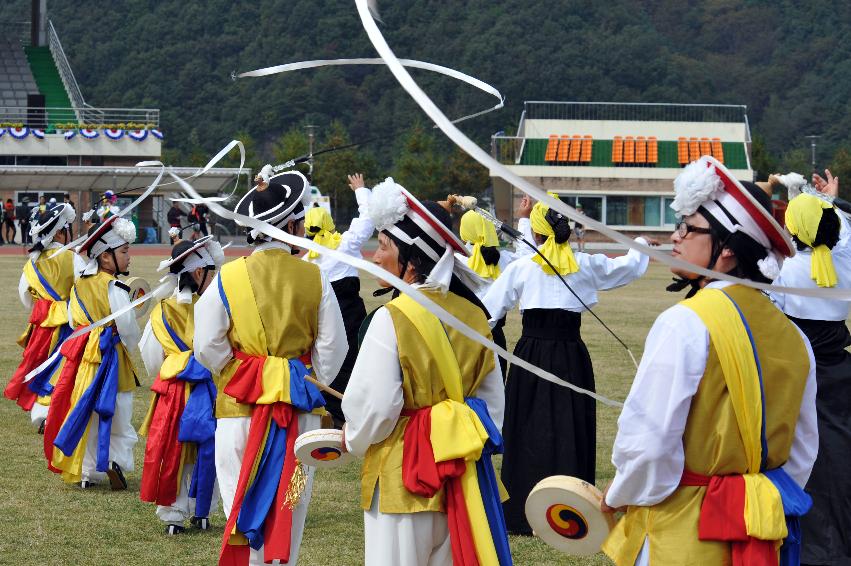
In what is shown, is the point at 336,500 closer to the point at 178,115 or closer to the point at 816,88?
the point at 178,115

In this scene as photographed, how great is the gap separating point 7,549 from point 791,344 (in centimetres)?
423

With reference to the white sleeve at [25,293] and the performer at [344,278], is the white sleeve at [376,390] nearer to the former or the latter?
the performer at [344,278]

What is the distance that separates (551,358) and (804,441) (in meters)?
3.44

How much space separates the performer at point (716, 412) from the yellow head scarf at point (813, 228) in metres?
2.86

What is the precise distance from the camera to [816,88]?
286 feet

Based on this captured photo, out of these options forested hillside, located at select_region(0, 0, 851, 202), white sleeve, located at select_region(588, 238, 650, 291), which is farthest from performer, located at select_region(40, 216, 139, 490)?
forested hillside, located at select_region(0, 0, 851, 202)

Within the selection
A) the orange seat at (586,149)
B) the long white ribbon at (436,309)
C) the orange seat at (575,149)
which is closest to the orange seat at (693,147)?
the orange seat at (586,149)

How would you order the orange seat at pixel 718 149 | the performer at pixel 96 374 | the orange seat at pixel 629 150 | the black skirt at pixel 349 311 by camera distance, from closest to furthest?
the performer at pixel 96 374
the black skirt at pixel 349 311
the orange seat at pixel 629 150
the orange seat at pixel 718 149

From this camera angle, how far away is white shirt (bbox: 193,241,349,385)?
5.16 m

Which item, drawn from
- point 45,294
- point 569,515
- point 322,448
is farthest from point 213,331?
point 45,294

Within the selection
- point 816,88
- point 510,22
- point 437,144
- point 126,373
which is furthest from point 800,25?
point 126,373

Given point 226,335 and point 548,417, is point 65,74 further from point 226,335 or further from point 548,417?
point 226,335

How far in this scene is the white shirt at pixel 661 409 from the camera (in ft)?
10.6

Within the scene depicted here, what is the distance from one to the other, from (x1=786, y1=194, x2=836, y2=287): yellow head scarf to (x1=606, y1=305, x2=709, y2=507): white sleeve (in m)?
3.09
